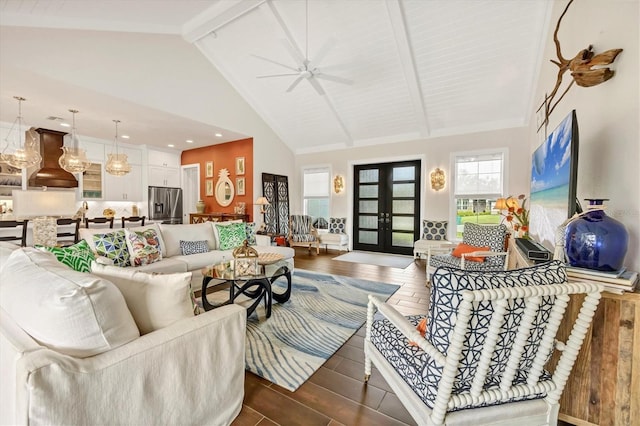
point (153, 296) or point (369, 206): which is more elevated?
point (369, 206)

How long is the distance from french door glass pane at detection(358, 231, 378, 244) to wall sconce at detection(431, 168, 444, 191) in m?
1.84

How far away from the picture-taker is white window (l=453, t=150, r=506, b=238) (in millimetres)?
5441

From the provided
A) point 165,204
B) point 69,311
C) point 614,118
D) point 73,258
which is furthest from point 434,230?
point 165,204

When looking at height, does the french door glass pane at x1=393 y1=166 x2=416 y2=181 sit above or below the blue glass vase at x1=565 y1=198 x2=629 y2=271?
above

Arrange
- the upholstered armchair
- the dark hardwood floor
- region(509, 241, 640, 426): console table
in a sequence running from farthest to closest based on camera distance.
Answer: the upholstered armchair, the dark hardwood floor, region(509, 241, 640, 426): console table

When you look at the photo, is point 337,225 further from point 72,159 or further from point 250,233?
point 72,159

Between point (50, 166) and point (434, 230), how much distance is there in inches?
322

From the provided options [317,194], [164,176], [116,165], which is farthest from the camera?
[317,194]

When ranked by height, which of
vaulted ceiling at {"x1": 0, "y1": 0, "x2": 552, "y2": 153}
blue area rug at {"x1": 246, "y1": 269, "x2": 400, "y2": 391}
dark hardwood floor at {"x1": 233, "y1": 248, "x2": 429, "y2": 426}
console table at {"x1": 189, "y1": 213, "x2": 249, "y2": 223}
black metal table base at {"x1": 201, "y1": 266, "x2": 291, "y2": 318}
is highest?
vaulted ceiling at {"x1": 0, "y1": 0, "x2": 552, "y2": 153}

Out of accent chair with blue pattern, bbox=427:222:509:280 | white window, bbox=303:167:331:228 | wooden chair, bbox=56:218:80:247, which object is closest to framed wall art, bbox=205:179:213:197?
white window, bbox=303:167:331:228

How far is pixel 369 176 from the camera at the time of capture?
22.9 ft

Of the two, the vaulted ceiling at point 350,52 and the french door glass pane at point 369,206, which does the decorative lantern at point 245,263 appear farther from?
the french door glass pane at point 369,206

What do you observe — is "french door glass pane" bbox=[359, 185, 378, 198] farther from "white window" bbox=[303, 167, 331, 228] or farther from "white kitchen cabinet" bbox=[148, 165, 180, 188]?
"white kitchen cabinet" bbox=[148, 165, 180, 188]

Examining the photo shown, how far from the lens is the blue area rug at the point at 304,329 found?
1992 mm
